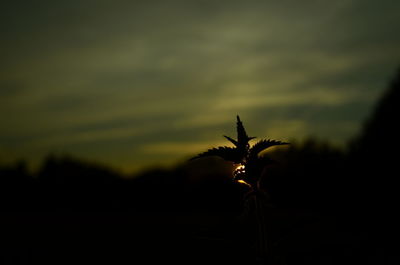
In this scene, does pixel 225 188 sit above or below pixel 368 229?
above

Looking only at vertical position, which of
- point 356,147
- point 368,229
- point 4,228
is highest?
point 356,147

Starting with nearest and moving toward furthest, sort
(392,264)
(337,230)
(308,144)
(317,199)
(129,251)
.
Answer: (392,264)
(129,251)
(337,230)
(317,199)
(308,144)

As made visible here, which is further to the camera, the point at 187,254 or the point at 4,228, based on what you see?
the point at 4,228

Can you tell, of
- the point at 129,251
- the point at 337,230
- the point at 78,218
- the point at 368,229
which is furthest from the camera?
the point at 78,218

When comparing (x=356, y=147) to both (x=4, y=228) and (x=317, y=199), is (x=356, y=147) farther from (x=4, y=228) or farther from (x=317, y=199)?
(x=4, y=228)

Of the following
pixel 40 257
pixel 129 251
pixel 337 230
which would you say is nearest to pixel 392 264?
pixel 337 230
